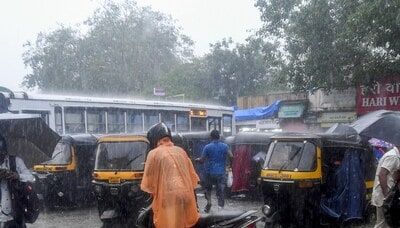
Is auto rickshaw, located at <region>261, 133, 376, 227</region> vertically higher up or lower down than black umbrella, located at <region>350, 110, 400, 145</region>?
lower down

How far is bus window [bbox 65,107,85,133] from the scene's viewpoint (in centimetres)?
1570

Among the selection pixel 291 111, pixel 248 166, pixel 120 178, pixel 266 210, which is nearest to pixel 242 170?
pixel 248 166

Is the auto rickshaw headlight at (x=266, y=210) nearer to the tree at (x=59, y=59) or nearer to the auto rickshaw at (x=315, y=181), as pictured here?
the auto rickshaw at (x=315, y=181)

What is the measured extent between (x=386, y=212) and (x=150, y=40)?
36423mm

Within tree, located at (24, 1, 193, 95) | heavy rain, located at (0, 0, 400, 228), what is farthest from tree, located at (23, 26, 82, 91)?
heavy rain, located at (0, 0, 400, 228)

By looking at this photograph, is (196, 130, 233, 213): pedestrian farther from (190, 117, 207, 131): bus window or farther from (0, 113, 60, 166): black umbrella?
(190, 117, 207, 131): bus window

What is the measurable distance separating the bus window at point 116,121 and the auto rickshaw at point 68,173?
366 cm

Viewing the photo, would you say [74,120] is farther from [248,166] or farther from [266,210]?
[266,210]

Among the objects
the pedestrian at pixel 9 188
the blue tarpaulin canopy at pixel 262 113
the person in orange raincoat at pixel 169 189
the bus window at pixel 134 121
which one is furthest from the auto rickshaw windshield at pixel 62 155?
the blue tarpaulin canopy at pixel 262 113

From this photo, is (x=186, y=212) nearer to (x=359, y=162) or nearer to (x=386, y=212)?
(x=386, y=212)

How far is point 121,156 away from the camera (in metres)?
10.2

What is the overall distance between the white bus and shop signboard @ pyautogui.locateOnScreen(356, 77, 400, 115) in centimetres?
661

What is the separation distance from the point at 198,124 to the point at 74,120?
6889 millimetres

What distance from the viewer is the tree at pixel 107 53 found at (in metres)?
39.5
